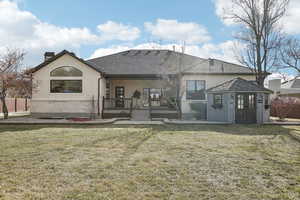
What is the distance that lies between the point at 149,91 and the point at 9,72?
11438 mm

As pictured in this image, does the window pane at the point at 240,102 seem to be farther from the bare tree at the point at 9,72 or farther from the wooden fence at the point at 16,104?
the wooden fence at the point at 16,104

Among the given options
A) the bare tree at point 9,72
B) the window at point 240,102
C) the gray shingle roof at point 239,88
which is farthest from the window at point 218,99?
the bare tree at point 9,72

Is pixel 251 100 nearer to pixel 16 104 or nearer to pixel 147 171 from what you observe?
pixel 147 171

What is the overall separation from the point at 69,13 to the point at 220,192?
51.5ft

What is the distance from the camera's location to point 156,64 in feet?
66.3

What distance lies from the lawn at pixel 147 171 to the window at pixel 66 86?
31.6 feet

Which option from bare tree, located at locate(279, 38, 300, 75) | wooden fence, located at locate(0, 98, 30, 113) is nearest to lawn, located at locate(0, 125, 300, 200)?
bare tree, located at locate(279, 38, 300, 75)

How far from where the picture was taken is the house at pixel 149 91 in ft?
46.3

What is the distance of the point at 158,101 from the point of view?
19.7 metres

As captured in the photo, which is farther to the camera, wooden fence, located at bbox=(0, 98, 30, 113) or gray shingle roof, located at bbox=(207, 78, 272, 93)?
wooden fence, located at bbox=(0, 98, 30, 113)

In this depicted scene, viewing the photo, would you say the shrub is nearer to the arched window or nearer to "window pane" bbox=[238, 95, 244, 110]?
"window pane" bbox=[238, 95, 244, 110]

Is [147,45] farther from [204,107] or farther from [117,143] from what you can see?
[117,143]

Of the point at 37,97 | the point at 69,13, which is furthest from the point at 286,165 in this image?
the point at 37,97

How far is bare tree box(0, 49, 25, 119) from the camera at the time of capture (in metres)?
14.3
